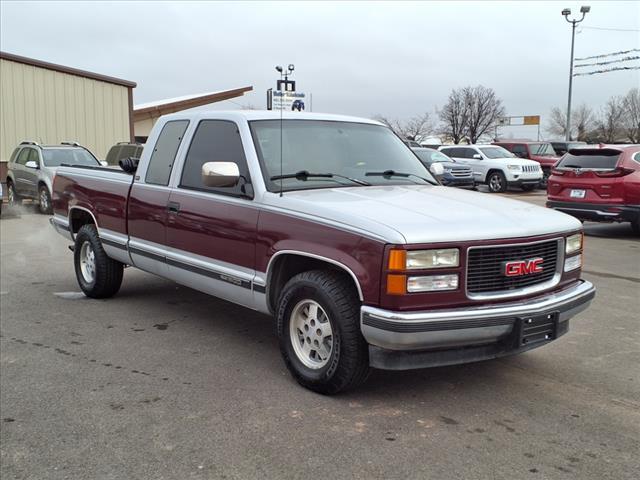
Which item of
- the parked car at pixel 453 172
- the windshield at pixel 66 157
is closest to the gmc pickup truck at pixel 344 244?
the windshield at pixel 66 157

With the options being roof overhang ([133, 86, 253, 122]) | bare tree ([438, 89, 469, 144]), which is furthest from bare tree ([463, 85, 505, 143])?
roof overhang ([133, 86, 253, 122])

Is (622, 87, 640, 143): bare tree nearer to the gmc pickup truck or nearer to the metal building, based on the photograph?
the metal building

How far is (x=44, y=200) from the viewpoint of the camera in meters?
15.6

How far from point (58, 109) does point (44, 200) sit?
921 centimetres

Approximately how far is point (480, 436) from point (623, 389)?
52.5 inches

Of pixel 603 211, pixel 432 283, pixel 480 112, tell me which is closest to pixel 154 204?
pixel 432 283

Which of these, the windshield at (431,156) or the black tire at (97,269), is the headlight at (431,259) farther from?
the windshield at (431,156)

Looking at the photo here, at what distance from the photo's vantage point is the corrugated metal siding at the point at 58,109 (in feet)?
71.8

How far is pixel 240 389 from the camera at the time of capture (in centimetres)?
421

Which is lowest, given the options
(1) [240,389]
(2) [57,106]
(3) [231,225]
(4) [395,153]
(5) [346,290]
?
(1) [240,389]

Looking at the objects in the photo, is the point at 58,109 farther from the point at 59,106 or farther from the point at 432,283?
the point at 432,283

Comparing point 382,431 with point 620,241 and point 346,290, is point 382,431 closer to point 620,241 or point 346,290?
point 346,290

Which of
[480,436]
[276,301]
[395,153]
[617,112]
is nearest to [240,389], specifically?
[276,301]

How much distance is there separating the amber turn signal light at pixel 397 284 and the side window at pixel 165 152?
2.64 m
